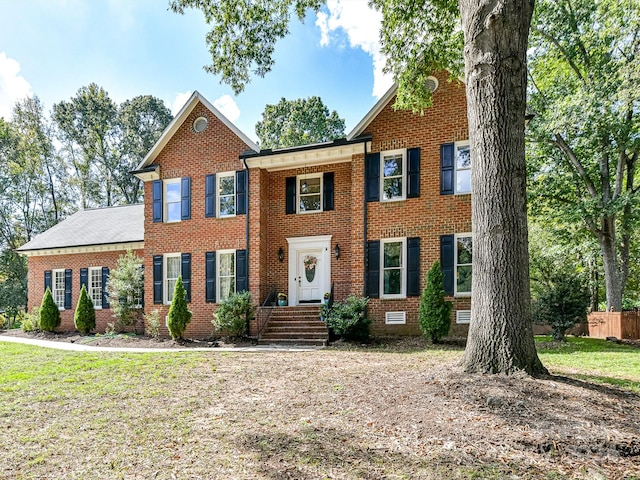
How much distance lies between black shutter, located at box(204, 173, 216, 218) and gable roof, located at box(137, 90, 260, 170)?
161 cm

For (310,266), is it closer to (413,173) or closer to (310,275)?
(310,275)

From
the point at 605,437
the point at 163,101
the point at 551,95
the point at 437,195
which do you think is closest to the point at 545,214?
the point at 551,95

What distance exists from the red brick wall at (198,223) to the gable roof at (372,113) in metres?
3.55

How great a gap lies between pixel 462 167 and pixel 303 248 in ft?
17.6

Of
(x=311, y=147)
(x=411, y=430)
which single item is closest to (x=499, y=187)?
(x=411, y=430)

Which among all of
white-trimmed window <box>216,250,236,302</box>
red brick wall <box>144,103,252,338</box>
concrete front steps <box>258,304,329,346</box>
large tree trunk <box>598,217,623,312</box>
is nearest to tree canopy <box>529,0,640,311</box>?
large tree trunk <box>598,217,623,312</box>

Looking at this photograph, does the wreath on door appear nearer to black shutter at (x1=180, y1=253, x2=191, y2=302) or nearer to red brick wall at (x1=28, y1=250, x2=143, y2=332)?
black shutter at (x1=180, y1=253, x2=191, y2=302)

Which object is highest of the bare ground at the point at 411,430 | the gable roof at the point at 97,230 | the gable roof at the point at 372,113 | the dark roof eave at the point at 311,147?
the gable roof at the point at 372,113

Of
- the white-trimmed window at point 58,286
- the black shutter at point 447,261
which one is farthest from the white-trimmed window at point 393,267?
the white-trimmed window at point 58,286

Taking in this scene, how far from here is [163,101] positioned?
32562 millimetres

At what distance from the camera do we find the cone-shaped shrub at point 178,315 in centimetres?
1155

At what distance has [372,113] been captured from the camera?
38.5 feet

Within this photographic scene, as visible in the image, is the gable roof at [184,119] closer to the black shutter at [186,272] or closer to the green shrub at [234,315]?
the black shutter at [186,272]

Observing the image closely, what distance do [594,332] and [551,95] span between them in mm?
9308
